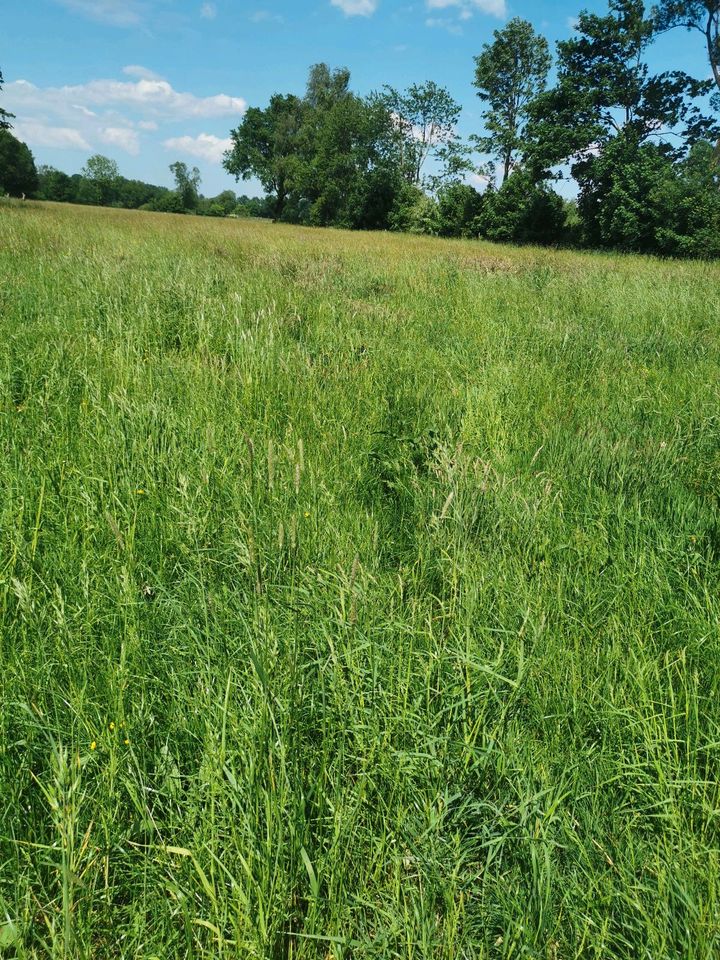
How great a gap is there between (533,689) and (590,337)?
15.0 ft

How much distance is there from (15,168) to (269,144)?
108ft

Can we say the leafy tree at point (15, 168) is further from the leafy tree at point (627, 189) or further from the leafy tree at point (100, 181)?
the leafy tree at point (627, 189)

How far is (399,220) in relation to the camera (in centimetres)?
3984

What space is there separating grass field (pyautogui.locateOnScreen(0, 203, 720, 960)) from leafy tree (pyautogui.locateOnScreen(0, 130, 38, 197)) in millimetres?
72615

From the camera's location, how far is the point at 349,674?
1445mm

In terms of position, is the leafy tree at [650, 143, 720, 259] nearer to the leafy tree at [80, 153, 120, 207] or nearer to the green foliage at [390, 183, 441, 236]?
the green foliage at [390, 183, 441, 236]

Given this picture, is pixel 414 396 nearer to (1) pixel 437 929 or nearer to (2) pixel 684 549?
(2) pixel 684 549

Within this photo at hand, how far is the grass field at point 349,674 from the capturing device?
99cm

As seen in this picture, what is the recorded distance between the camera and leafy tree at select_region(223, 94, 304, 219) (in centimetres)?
5403

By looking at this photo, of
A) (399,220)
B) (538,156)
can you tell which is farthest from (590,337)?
(399,220)

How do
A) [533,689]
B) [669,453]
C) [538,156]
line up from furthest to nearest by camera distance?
[538,156]
[669,453]
[533,689]

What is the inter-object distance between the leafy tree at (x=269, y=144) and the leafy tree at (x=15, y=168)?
23.9 meters

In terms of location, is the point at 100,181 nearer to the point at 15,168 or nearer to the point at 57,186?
the point at 57,186

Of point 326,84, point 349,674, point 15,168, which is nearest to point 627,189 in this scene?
point 349,674
